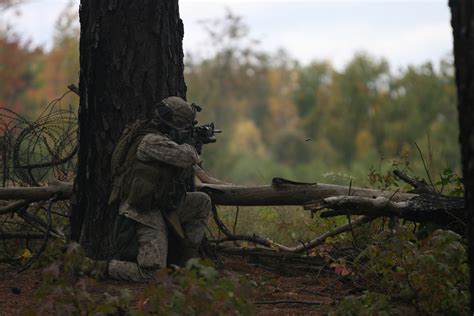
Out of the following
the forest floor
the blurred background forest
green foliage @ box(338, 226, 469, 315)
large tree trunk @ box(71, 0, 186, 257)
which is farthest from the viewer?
the blurred background forest

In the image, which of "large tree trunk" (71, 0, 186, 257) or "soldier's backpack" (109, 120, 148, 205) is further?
"large tree trunk" (71, 0, 186, 257)

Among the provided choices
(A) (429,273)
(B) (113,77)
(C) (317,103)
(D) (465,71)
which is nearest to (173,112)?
(B) (113,77)

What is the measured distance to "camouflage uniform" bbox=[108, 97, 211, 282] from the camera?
7188 mm

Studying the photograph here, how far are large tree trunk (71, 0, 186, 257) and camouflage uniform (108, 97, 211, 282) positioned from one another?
433 millimetres

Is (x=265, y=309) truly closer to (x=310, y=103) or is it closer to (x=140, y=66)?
(x=140, y=66)

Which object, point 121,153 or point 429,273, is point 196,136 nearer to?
point 121,153

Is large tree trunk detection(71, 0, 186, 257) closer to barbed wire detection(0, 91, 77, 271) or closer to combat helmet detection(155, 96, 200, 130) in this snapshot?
combat helmet detection(155, 96, 200, 130)

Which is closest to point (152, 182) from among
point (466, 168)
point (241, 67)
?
point (466, 168)

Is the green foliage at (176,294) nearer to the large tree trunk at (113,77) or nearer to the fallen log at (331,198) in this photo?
the fallen log at (331,198)

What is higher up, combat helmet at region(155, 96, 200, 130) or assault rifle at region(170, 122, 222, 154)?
combat helmet at region(155, 96, 200, 130)

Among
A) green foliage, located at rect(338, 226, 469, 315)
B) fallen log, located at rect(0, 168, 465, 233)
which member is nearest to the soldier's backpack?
fallen log, located at rect(0, 168, 465, 233)

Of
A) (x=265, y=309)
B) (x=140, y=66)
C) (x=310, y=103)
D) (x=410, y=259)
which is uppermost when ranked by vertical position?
(x=310, y=103)

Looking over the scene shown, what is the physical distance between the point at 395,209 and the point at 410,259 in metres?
1.44

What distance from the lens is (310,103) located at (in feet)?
260
